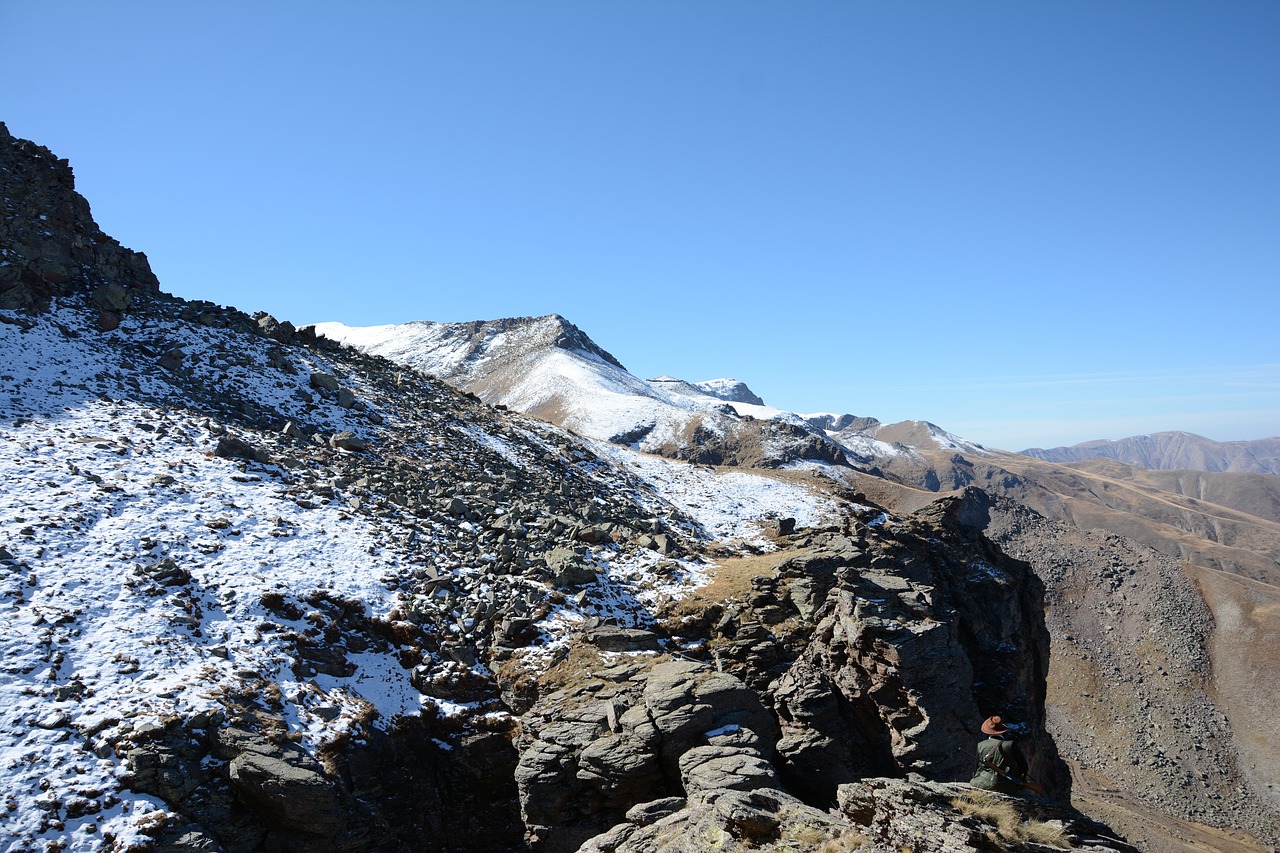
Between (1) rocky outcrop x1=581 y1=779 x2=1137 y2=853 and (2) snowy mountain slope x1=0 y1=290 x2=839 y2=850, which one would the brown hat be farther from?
(2) snowy mountain slope x1=0 y1=290 x2=839 y2=850

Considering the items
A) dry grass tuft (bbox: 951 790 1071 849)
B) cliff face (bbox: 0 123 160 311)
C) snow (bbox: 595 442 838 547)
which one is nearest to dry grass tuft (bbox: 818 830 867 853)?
dry grass tuft (bbox: 951 790 1071 849)

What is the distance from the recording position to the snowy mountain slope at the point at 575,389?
77.6 meters

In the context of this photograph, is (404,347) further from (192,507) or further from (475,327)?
(192,507)

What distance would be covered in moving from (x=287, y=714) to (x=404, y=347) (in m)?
109

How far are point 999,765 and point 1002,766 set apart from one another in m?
0.06

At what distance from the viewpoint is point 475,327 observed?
122m

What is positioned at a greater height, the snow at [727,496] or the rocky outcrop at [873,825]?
the snow at [727,496]

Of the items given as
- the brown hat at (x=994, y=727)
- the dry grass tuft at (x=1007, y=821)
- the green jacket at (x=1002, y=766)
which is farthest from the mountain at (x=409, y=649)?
the brown hat at (x=994, y=727)

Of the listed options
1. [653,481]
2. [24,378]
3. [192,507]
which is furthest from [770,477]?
[24,378]

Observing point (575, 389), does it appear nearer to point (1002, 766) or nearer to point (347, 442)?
point (347, 442)

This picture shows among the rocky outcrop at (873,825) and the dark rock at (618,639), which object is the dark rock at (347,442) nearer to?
the dark rock at (618,639)

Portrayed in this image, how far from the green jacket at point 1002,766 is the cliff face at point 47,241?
42469mm

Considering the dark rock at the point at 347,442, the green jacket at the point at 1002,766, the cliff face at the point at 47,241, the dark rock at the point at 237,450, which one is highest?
the cliff face at the point at 47,241

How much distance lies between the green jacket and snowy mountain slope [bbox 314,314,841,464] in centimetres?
6114
